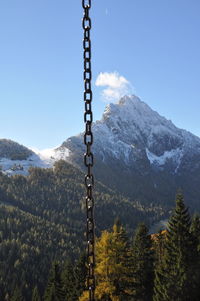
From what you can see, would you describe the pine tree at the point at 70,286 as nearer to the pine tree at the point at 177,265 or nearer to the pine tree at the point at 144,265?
the pine tree at the point at 144,265

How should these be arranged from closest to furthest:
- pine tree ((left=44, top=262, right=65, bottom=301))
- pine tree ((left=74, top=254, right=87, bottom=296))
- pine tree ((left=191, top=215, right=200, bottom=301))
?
pine tree ((left=191, top=215, right=200, bottom=301)) < pine tree ((left=74, top=254, right=87, bottom=296)) < pine tree ((left=44, top=262, right=65, bottom=301))

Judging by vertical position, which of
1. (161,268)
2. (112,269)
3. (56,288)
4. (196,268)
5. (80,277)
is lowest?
(56,288)

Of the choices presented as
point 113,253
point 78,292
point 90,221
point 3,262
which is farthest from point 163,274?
point 3,262

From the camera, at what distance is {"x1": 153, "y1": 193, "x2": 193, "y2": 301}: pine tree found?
35.7m

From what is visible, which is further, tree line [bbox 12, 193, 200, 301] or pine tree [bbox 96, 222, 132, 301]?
tree line [bbox 12, 193, 200, 301]

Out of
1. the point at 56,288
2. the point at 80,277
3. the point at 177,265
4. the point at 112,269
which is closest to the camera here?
the point at 112,269

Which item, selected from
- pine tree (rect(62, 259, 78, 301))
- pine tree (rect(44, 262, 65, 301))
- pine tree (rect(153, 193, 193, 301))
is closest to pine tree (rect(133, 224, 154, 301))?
pine tree (rect(153, 193, 193, 301))

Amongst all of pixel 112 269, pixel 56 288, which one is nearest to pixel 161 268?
pixel 112 269

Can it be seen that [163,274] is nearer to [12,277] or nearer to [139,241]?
[139,241]

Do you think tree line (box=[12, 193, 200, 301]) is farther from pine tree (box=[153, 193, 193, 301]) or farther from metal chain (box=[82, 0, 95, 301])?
metal chain (box=[82, 0, 95, 301])

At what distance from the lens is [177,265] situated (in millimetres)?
37438

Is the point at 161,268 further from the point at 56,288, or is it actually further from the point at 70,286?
the point at 56,288

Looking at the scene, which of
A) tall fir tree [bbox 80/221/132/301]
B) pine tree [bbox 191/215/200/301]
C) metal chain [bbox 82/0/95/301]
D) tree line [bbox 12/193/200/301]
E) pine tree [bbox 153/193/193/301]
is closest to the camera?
metal chain [bbox 82/0/95/301]

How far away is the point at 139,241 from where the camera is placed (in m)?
49.3
